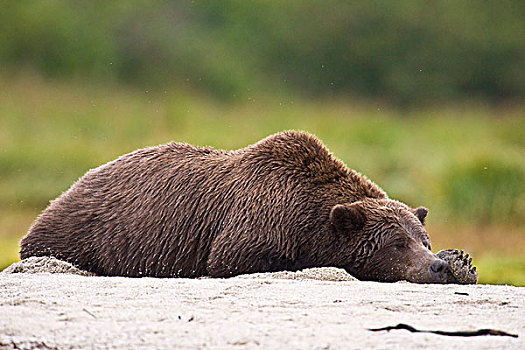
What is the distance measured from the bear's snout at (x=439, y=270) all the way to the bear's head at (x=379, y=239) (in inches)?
7.3

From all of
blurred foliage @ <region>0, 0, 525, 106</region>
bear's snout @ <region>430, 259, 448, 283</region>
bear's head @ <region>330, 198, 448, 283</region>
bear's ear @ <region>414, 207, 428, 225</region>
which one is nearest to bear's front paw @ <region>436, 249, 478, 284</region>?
bear's snout @ <region>430, 259, 448, 283</region>

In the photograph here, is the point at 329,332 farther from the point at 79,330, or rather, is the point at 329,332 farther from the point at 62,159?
the point at 62,159

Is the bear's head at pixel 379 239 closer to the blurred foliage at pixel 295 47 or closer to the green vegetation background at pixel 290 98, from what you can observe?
the green vegetation background at pixel 290 98

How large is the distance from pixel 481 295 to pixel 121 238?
10.9 ft

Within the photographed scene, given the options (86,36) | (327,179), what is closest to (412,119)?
(86,36)

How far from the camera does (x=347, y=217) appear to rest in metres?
6.41

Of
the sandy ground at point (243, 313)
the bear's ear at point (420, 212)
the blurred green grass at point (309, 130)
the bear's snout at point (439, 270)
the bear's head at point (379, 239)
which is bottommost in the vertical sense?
the sandy ground at point (243, 313)

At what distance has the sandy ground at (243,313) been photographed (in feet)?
12.4

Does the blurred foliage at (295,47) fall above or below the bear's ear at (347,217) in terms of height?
above

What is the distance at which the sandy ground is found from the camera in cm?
378

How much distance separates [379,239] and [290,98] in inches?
878

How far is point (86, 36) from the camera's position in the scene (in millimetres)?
28594

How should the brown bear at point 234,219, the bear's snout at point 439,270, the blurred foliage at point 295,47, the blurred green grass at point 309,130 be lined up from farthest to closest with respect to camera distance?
the blurred foliage at point 295,47
the blurred green grass at point 309,130
the brown bear at point 234,219
the bear's snout at point 439,270

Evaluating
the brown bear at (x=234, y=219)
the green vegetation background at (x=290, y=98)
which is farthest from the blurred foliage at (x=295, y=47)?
the brown bear at (x=234, y=219)
